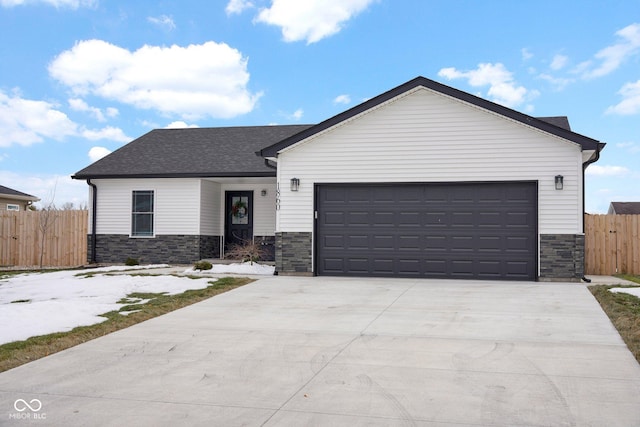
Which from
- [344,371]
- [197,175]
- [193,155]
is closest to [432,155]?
[197,175]

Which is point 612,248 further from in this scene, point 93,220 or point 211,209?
point 93,220

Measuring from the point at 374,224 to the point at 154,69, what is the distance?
986cm

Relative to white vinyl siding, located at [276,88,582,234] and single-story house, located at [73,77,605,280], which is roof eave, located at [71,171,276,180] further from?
white vinyl siding, located at [276,88,582,234]

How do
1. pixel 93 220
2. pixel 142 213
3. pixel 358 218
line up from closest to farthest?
pixel 358 218 → pixel 142 213 → pixel 93 220

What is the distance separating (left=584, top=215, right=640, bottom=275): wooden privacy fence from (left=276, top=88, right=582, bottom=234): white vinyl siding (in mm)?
2999

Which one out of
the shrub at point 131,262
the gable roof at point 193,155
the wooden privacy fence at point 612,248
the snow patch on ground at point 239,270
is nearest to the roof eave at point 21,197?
the gable roof at point 193,155

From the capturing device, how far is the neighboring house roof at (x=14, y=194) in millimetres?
25514

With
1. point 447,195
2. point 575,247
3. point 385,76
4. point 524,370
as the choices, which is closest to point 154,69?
point 385,76

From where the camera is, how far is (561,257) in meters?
13.1

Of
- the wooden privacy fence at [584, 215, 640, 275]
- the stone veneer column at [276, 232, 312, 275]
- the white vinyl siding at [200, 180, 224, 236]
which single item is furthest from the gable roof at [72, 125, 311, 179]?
the wooden privacy fence at [584, 215, 640, 275]

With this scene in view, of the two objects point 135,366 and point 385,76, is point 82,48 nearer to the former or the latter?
point 385,76

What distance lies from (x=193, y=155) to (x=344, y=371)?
1492 cm

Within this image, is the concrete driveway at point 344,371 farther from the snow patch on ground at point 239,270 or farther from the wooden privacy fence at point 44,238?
the wooden privacy fence at point 44,238

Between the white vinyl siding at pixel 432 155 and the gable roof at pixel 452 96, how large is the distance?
0.15 m
